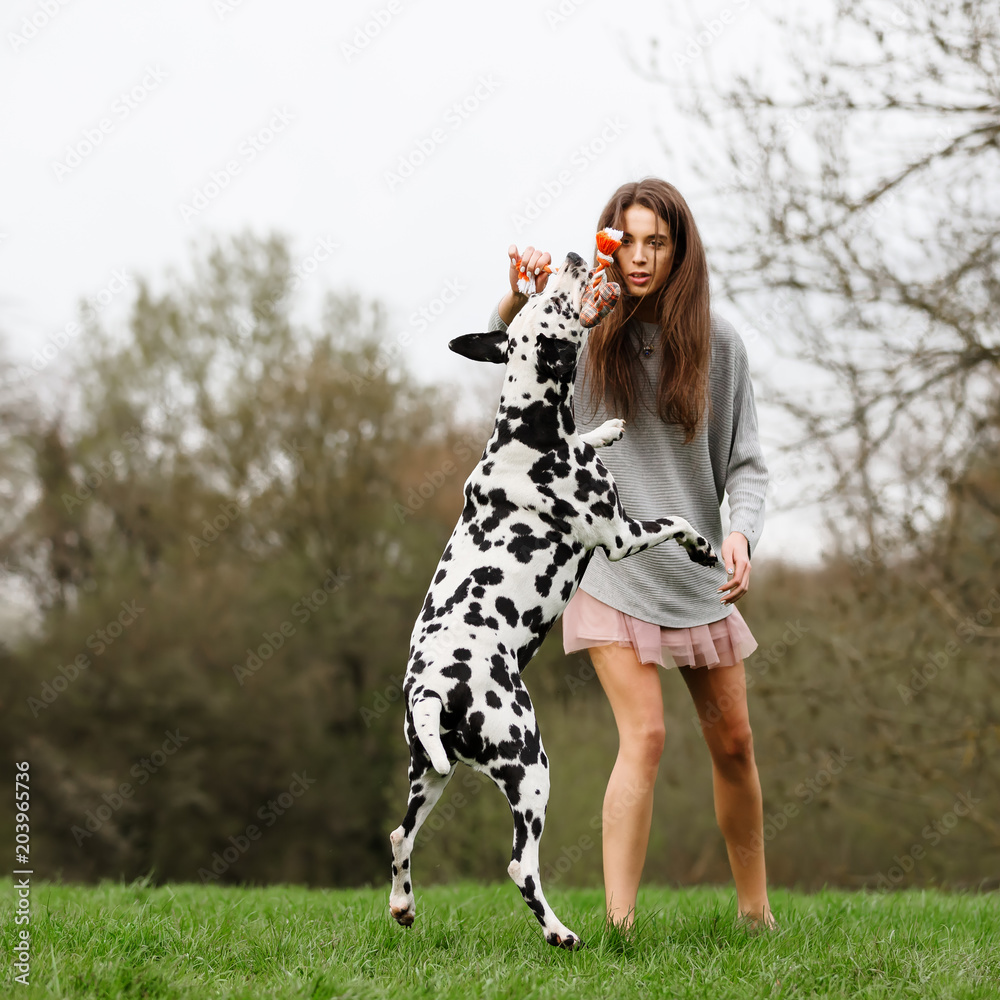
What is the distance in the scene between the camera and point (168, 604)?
18250mm

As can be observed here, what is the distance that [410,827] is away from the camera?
116 inches

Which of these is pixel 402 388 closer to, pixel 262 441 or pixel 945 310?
pixel 262 441

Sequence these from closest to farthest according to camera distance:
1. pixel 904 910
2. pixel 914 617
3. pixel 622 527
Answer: pixel 622 527 < pixel 904 910 < pixel 914 617

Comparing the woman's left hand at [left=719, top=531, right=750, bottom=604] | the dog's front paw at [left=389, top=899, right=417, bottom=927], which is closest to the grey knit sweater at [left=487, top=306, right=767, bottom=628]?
the woman's left hand at [left=719, top=531, right=750, bottom=604]

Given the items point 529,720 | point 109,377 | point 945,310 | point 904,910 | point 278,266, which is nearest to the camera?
point 529,720

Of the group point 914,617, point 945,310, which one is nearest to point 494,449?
point 945,310

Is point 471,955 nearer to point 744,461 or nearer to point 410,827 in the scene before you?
point 410,827

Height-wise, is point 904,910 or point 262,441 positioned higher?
point 262,441

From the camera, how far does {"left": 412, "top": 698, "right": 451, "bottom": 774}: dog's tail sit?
2.73 m

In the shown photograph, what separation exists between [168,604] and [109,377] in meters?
4.73

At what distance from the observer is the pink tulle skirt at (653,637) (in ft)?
11.7

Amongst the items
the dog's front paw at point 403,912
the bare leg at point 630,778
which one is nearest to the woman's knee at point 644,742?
the bare leg at point 630,778

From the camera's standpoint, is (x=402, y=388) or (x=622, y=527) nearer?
(x=622, y=527)

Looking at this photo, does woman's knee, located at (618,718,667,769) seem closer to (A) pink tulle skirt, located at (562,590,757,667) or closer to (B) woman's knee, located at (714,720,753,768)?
(A) pink tulle skirt, located at (562,590,757,667)
